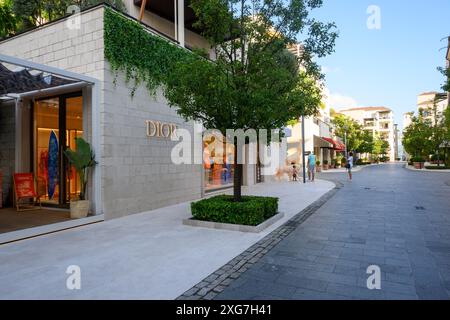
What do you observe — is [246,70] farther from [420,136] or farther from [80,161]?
[420,136]

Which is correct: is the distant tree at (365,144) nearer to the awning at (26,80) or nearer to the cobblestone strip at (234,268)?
the cobblestone strip at (234,268)

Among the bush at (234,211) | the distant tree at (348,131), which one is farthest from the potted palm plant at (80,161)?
the distant tree at (348,131)

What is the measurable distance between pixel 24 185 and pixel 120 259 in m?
6.09

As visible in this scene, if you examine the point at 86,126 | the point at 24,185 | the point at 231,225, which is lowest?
the point at 231,225

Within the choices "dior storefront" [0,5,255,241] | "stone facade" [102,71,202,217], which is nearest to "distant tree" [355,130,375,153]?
"dior storefront" [0,5,255,241]

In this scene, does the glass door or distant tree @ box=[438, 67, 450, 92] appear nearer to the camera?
the glass door

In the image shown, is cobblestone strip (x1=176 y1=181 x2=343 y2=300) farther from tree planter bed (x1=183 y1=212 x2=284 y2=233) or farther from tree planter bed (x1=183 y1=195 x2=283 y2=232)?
tree planter bed (x1=183 y1=195 x2=283 y2=232)

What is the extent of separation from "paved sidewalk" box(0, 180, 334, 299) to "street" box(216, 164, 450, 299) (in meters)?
0.75

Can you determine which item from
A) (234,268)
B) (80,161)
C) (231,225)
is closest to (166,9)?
(80,161)

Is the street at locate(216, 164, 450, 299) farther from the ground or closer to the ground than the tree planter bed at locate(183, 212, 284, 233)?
closer to the ground

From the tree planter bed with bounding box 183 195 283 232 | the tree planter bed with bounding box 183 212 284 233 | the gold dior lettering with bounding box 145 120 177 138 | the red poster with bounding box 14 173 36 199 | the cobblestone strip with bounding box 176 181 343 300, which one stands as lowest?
the cobblestone strip with bounding box 176 181 343 300

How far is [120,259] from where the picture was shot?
4.69 meters

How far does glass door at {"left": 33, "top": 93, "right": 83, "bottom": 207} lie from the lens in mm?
8742
